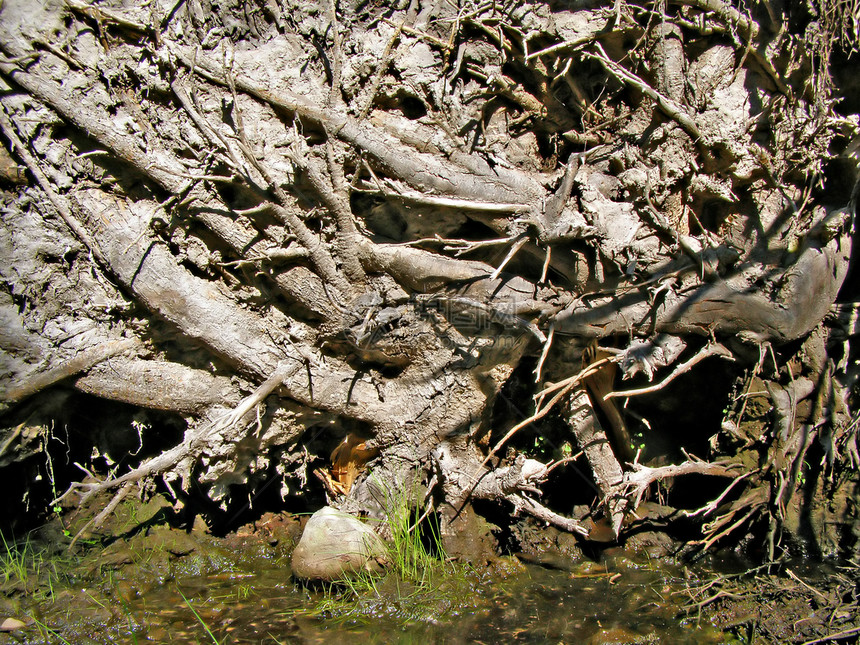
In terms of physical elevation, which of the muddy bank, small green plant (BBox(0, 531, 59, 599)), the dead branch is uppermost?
the dead branch

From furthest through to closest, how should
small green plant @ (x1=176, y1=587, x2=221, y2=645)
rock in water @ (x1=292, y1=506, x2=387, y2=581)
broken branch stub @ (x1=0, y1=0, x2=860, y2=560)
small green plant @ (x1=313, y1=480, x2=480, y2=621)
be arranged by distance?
broken branch stub @ (x1=0, y1=0, x2=860, y2=560) < rock in water @ (x1=292, y1=506, x2=387, y2=581) < small green plant @ (x1=313, y1=480, x2=480, y2=621) < small green plant @ (x1=176, y1=587, x2=221, y2=645)

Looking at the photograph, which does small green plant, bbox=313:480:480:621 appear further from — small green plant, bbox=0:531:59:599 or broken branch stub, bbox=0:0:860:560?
small green plant, bbox=0:531:59:599

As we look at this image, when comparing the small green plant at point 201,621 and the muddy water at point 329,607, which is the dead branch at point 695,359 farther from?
the small green plant at point 201,621

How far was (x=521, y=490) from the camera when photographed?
111 inches

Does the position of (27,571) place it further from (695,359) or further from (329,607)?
(695,359)

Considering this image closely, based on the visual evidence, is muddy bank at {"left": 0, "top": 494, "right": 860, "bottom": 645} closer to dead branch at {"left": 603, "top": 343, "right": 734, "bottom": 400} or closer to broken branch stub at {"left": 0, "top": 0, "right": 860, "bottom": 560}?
broken branch stub at {"left": 0, "top": 0, "right": 860, "bottom": 560}

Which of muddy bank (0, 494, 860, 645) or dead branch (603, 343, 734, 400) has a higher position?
dead branch (603, 343, 734, 400)

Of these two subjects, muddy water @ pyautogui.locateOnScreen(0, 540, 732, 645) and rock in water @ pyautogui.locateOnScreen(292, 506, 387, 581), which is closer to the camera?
muddy water @ pyautogui.locateOnScreen(0, 540, 732, 645)

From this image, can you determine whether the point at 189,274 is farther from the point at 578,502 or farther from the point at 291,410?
the point at 578,502

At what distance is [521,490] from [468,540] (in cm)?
40

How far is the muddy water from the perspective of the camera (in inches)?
96.2

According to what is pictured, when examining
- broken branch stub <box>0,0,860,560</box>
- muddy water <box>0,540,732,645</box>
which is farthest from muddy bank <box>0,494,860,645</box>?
broken branch stub <box>0,0,860,560</box>

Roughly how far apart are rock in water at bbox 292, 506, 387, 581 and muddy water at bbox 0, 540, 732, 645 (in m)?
0.13

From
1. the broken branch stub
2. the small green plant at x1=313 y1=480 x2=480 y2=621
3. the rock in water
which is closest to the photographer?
the small green plant at x1=313 y1=480 x2=480 y2=621
